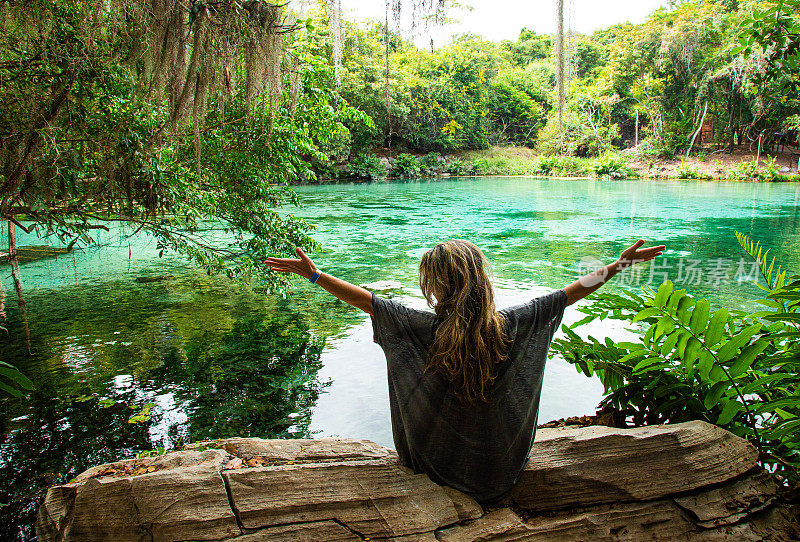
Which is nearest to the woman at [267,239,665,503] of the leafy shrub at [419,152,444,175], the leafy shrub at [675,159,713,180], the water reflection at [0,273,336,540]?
the water reflection at [0,273,336,540]

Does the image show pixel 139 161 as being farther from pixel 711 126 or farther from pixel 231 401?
pixel 711 126

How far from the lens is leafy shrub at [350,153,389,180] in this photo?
110ft

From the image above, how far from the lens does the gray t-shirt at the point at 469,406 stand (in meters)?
1.97

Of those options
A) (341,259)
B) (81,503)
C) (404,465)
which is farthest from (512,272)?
(81,503)

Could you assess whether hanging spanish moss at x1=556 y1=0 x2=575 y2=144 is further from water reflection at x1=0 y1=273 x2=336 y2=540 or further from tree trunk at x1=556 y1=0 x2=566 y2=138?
water reflection at x1=0 y1=273 x2=336 y2=540

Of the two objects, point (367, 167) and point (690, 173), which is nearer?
point (690, 173)

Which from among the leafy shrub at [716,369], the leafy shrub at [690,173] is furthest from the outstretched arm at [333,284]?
the leafy shrub at [690,173]

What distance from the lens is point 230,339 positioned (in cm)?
616

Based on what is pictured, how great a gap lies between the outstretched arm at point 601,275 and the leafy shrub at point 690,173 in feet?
107

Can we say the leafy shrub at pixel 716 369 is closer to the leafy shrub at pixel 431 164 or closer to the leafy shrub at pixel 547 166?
the leafy shrub at pixel 431 164

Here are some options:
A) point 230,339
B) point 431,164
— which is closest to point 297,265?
point 230,339

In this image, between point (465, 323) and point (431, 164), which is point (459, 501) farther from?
point (431, 164)

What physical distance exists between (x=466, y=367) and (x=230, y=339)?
4818 mm

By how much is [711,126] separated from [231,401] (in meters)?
38.3
